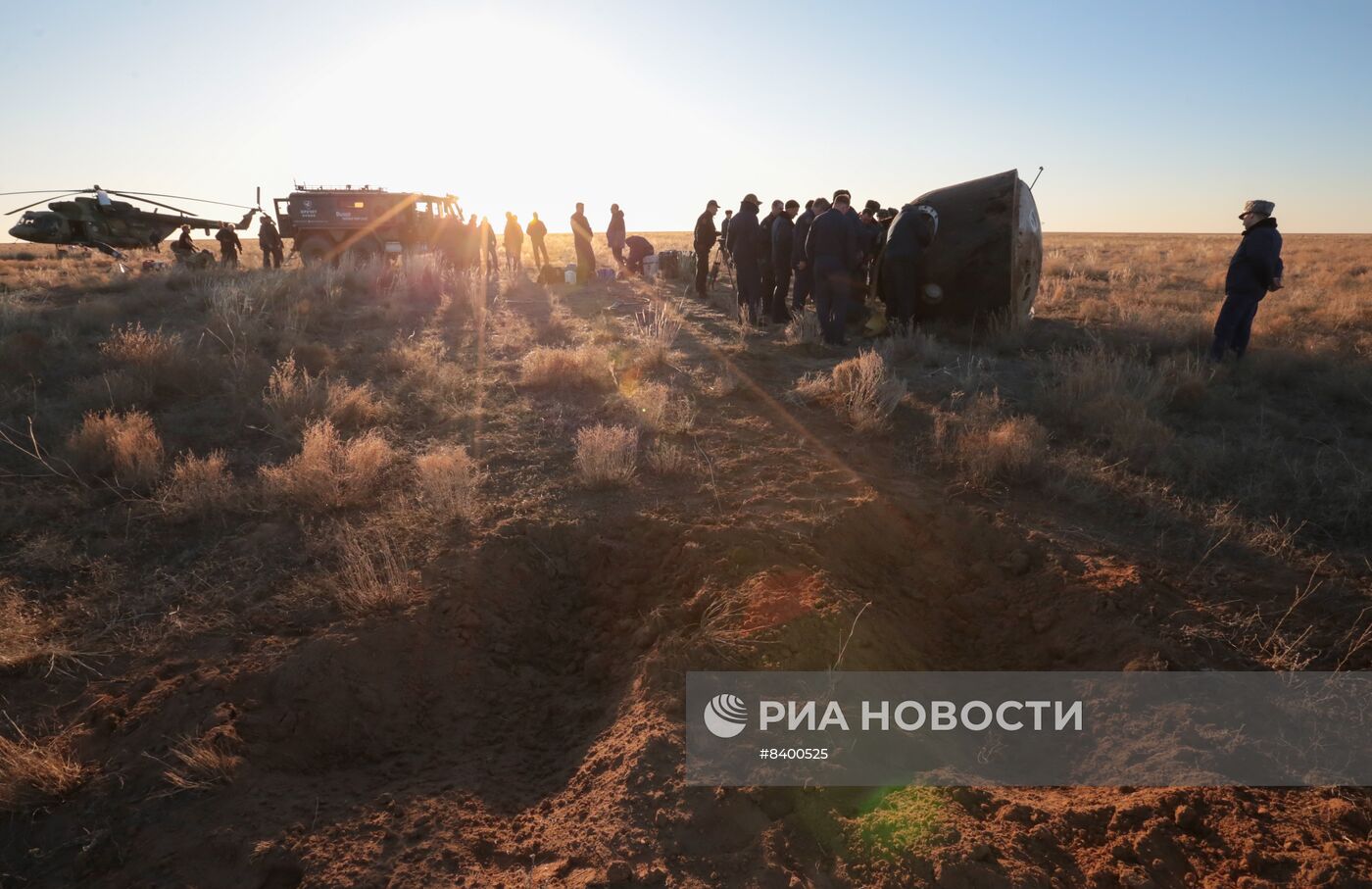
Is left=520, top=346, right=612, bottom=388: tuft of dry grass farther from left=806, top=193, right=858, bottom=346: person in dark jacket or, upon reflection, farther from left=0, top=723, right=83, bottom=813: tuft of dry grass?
left=0, top=723, right=83, bottom=813: tuft of dry grass

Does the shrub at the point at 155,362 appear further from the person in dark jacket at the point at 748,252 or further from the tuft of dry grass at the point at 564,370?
the person in dark jacket at the point at 748,252

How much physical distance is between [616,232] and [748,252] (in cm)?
977

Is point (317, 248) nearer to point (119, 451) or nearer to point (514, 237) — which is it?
point (514, 237)

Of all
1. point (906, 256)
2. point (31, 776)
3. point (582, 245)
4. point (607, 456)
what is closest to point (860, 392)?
point (607, 456)

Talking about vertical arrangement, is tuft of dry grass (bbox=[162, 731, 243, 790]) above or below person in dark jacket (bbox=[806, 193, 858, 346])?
below

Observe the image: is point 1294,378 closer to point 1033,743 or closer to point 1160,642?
point 1160,642

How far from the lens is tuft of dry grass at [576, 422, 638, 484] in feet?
18.5

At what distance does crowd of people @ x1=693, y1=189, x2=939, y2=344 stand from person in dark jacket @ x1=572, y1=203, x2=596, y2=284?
16.1ft

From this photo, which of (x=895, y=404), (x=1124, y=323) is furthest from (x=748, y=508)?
(x=1124, y=323)

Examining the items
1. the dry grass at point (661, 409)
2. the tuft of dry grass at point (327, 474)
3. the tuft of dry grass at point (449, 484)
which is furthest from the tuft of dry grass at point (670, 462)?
the tuft of dry grass at point (327, 474)

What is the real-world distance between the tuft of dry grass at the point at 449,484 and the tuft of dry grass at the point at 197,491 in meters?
1.37

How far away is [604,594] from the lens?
4512 millimetres

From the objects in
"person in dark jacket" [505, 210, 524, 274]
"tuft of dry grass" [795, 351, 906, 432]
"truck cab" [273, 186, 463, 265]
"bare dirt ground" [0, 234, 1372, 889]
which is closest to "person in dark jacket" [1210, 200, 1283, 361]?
"bare dirt ground" [0, 234, 1372, 889]

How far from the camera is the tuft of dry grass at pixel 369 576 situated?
162 inches
